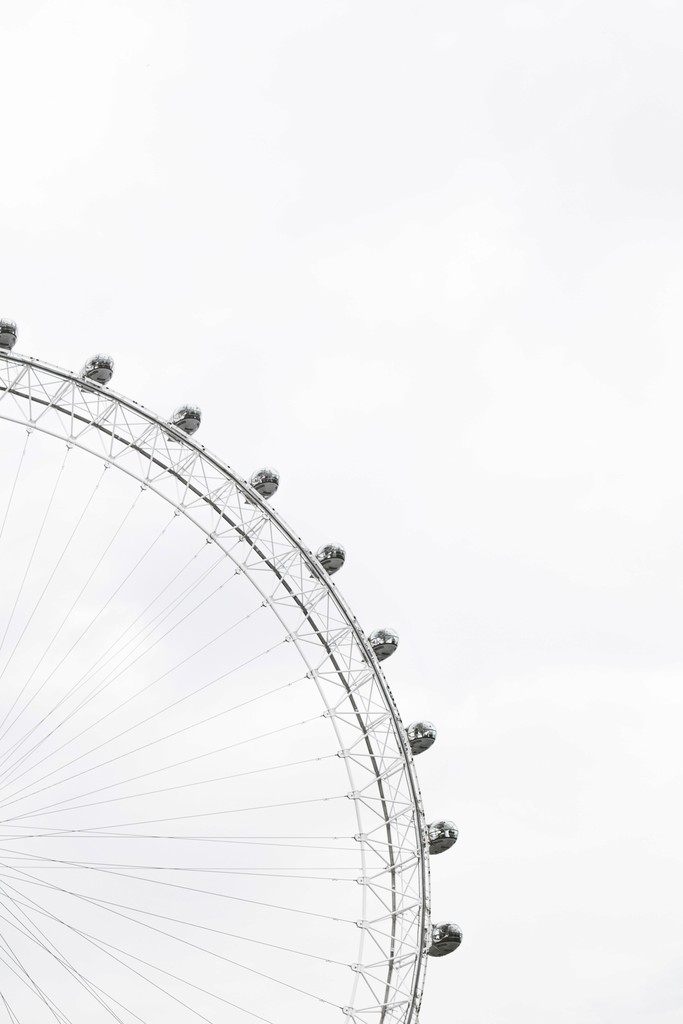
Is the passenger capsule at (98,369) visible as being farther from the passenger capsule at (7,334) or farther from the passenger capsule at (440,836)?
the passenger capsule at (440,836)

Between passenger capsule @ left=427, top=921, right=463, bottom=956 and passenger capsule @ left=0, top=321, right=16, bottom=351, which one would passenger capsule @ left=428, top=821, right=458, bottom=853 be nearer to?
passenger capsule @ left=427, top=921, right=463, bottom=956

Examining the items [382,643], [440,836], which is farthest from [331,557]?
[440,836]

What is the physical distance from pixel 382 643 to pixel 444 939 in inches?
242

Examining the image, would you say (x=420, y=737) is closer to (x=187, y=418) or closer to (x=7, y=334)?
(x=187, y=418)

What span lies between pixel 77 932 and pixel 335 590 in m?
9.10

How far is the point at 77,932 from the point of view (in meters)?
25.9

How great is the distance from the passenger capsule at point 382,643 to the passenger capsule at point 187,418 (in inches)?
230

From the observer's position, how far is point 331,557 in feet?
103

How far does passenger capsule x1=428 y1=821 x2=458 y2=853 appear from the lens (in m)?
30.2

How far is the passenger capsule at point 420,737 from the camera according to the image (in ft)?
101

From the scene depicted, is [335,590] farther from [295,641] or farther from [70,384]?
[70,384]

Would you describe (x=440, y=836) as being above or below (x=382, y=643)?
below

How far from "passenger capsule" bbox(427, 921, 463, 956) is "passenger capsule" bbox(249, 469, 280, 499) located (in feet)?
31.7

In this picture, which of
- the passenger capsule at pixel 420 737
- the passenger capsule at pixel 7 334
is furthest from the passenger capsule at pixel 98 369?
the passenger capsule at pixel 420 737
